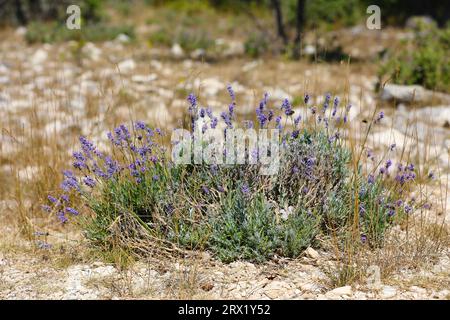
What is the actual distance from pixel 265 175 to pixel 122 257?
2.80 ft

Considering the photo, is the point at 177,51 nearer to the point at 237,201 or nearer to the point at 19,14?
the point at 19,14

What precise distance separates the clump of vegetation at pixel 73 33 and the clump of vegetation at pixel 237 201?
21.2 feet

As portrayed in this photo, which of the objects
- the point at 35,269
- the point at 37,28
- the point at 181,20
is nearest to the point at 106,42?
the point at 37,28

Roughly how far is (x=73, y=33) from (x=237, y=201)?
23.6 ft

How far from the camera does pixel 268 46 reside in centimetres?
819

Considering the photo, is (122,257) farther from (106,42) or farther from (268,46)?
(106,42)

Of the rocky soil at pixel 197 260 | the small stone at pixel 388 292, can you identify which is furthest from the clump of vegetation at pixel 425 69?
the small stone at pixel 388 292

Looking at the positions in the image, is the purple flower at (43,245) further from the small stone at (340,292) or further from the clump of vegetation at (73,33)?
the clump of vegetation at (73,33)

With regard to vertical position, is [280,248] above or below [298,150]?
below

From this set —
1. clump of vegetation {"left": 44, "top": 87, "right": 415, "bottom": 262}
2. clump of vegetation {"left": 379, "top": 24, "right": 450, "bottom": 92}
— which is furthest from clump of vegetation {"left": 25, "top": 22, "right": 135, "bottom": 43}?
clump of vegetation {"left": 44, "top": 87, "right": 415, "bottom": 262}

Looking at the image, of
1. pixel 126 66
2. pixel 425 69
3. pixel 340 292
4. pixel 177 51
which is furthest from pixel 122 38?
pixel 340 292

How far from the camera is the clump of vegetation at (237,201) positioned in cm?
284

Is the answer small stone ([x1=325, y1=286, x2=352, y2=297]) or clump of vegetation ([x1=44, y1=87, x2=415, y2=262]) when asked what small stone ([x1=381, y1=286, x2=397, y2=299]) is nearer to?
small stone ([x1=325, y1=286, x2=352, y2=297])

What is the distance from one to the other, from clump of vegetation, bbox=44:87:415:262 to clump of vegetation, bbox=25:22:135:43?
6.46 m
